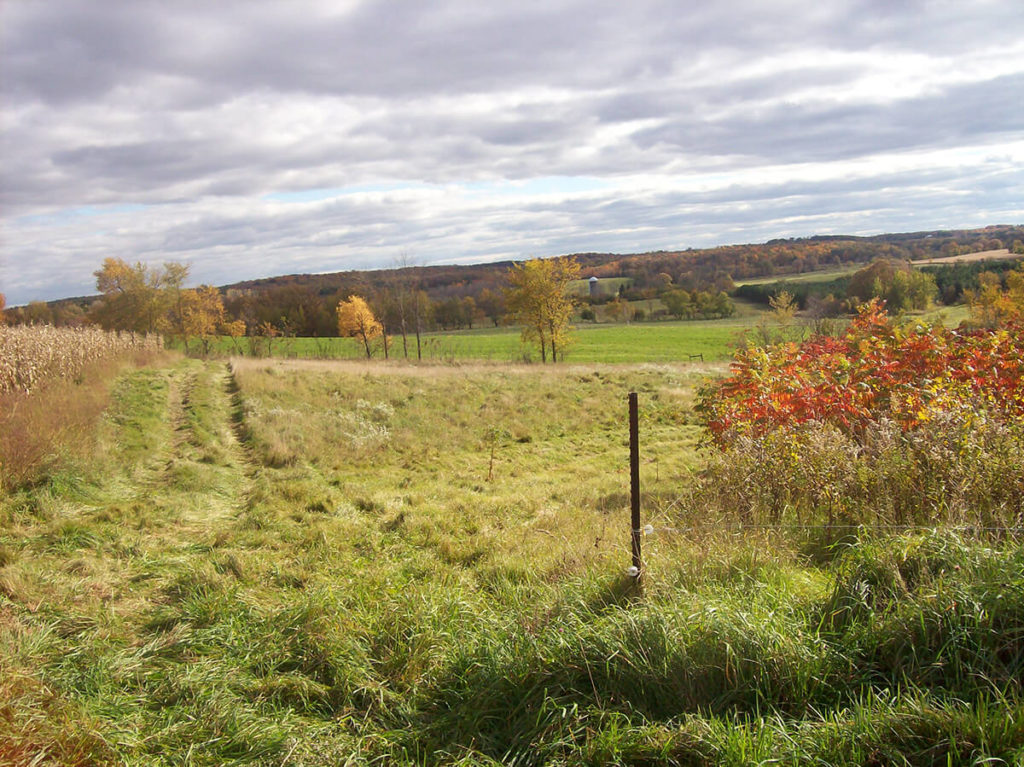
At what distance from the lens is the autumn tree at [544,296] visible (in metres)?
48.5

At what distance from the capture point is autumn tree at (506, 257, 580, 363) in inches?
1908

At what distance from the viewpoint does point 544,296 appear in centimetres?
4834

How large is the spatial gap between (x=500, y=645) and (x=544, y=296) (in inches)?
1784

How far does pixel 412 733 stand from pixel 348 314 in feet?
183

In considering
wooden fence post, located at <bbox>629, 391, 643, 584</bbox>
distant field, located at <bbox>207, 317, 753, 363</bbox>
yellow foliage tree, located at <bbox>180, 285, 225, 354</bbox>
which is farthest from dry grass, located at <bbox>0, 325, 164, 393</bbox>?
yellow foliage tree, located at <bbox>180, 285, 225, 354</bbox>

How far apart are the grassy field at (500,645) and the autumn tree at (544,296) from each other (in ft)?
136

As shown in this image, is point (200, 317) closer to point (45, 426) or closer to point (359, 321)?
point (359, 321)

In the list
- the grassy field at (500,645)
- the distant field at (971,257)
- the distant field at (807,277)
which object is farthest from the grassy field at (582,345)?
the grassy field at (500,645)

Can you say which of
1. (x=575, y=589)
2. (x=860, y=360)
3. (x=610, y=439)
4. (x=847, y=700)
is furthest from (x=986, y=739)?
(x=610, y=439)

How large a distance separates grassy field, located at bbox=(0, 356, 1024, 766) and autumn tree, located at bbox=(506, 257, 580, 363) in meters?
41.5

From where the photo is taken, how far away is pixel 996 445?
5.20 meters

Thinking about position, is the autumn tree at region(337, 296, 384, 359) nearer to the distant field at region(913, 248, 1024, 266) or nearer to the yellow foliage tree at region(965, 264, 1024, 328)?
the yellow foliage tree at region(965, 264, 1024, 328)

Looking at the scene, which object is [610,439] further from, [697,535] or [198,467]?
[697,535]

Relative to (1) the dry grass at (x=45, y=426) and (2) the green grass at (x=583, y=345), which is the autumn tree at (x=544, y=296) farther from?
(1) the dry grass at (x=45, y=426)
